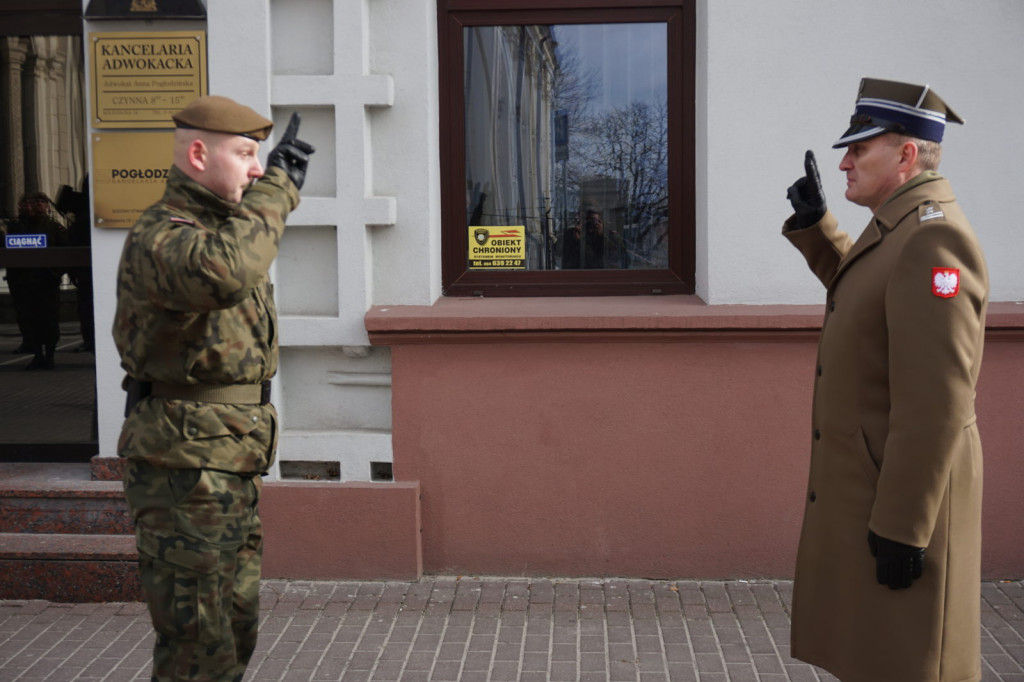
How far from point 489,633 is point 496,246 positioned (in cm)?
200

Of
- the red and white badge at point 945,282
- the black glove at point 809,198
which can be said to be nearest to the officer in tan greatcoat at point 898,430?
the red and white badge at point 945,282

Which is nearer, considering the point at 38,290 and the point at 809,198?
the point at 809,198

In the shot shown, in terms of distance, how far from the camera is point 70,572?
201 inches

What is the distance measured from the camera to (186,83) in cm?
523

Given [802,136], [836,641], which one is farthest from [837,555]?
[802,136]

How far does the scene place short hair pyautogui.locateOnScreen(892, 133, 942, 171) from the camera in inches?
124

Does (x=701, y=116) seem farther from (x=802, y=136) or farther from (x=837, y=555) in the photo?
(x=837, y=555)

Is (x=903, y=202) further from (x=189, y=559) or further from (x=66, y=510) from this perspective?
(x=66, y=510)

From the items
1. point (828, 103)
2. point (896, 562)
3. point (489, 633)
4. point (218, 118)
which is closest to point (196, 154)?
point (218, 118)

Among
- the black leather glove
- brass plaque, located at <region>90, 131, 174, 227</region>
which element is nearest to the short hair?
the black leather glove

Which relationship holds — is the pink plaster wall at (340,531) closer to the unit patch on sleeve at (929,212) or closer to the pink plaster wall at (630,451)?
the pink plaster wall at (630,451)

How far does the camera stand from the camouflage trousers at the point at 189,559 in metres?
3.28

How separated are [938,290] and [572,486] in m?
2.74

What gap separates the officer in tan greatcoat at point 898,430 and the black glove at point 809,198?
9.4 inches
